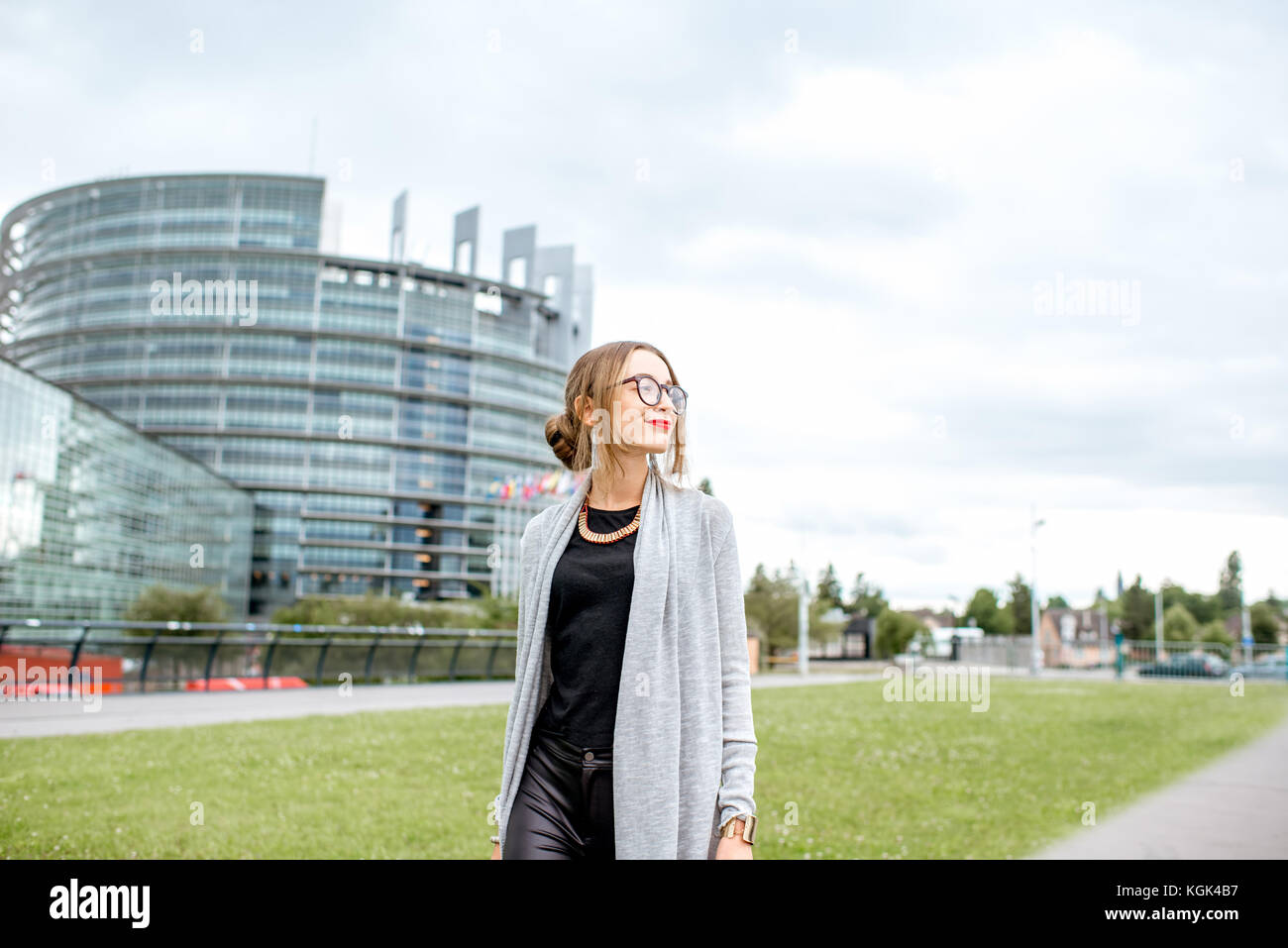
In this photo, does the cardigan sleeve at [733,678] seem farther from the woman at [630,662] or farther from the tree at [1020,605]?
the tree at [1020,605]

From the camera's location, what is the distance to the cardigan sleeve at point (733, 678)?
7.80 ft

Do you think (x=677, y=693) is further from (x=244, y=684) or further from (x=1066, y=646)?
(x=1066, y=646)

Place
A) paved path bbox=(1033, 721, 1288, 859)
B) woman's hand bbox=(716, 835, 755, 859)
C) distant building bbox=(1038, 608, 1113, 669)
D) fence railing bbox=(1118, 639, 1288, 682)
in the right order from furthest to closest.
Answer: distant building bbox=(1038, 608, 1113, 669), fence railing bbox=(1118, 639, 1288, 682), paved path bbox=(1033, 721, 1288, 859), woman's hand bbox=(716, 835, 755, 859)

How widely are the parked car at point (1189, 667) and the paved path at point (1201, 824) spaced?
114ft

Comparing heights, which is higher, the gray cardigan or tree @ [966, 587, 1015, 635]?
the gray cardigan

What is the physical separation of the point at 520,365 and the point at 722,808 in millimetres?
110866

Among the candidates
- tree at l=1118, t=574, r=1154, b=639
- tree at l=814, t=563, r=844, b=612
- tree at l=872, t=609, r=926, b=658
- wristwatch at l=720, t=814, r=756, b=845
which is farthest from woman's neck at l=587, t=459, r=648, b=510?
tree at l=1118, t=574, r=1154, b=639

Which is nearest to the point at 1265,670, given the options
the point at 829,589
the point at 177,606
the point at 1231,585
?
the point at 829,589

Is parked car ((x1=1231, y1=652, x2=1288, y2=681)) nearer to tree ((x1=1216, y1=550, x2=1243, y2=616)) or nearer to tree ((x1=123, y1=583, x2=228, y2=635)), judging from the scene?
tree ((x1=123, y1=583, x2=228, y2=635))

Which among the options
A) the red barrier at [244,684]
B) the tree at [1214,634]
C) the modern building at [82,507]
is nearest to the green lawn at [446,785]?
the red barrier at [244,684]

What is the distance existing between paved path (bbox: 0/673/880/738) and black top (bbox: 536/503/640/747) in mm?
10339

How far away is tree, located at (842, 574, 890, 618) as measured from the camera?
5697 centimetres


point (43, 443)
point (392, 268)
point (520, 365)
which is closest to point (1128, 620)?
point (520, 365)
